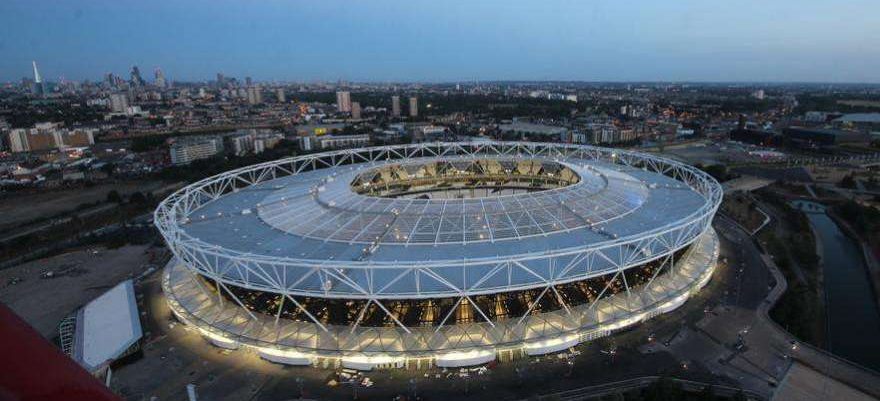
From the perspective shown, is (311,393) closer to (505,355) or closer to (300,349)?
(300,349)

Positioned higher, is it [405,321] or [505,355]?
[405,321]

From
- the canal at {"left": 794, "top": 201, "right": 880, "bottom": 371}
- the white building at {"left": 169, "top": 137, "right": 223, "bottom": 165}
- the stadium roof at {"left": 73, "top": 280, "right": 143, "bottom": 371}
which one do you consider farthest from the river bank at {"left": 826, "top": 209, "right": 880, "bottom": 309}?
the white building at {"left": 169, "top": 137, "right": 223, "bottom": 165}

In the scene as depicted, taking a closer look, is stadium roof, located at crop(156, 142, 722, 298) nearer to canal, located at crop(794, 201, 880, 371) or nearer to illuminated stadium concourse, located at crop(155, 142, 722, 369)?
illuminated stadium concourse, located at crop(155, 142, 722, 369)

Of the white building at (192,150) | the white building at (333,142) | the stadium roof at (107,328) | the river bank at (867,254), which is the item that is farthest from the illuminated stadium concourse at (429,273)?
the white building at (333,142)

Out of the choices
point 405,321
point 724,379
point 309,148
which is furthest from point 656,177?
point 309,148

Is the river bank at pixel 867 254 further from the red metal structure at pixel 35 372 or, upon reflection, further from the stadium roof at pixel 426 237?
the red metal structure at pixel 35 372

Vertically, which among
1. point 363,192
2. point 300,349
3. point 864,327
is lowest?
point 864,327
